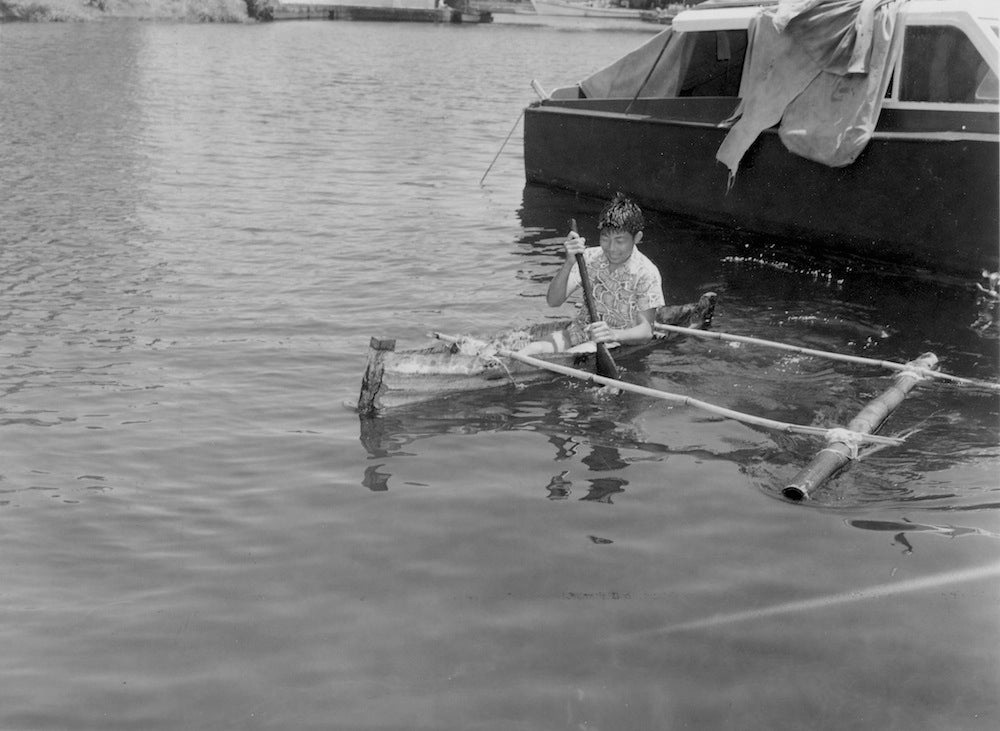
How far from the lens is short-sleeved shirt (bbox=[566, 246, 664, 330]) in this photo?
8.88 metres

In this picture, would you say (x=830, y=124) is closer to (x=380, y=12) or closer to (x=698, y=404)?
(x=698, y=404)

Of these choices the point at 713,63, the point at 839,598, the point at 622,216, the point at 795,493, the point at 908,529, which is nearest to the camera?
the point at 839,598

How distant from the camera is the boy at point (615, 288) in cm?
841

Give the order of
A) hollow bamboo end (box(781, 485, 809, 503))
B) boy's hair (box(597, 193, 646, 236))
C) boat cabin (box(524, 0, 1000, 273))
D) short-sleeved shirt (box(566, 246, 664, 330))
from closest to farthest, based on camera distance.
Answer: hollow bamboo end (box(781, 485, 809, 503)), boy's hair (box(597, 193, 646, 236)), short-sleeved shirt (box(566, 246, 664, 330)), boat cabin (box(524, 0, 1000, 273))

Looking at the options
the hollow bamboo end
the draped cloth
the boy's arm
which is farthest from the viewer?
the draped cloth

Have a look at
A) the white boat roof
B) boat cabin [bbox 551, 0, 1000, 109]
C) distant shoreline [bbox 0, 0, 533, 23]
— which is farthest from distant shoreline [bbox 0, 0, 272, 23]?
boat cabin [bbox 551, 0, 1000, 109]

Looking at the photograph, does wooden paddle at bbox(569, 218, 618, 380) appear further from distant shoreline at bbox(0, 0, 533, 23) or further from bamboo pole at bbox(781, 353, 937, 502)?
distant shoreline at bbox(0, 0, 533, 23)

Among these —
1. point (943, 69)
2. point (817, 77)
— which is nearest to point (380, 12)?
point (817, 77)

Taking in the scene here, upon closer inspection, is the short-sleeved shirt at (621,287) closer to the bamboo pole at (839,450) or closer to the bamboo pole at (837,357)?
the bamboo pole at (837,357)

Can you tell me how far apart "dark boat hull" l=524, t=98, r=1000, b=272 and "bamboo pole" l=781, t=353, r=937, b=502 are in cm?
391

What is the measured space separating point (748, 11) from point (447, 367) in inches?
298

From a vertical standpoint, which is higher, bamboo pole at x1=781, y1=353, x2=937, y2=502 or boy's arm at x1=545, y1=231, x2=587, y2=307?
boy's arm at x1=545, y1=231, x2=587, y2=307

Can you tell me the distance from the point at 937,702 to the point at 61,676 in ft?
12.8

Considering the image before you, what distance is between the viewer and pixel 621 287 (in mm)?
9016
